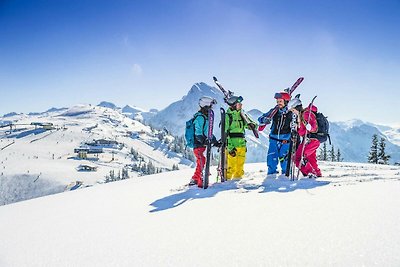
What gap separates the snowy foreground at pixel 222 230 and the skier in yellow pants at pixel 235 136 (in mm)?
2389

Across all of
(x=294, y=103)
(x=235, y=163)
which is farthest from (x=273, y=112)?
(x=235, y=163)

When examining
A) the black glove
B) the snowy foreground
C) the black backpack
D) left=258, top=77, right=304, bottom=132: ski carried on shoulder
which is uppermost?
left=258, top=77, right=304, bottom=132: ski carried on shoulder

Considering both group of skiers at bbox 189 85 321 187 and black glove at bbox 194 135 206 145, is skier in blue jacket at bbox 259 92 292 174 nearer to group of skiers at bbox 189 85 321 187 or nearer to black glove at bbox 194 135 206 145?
group of skiers at bbox 189 85 321 187

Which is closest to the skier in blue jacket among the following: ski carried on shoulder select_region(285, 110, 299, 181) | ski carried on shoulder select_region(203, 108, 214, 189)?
ski carried on shoulder select_region(285, 110, 299, 181)

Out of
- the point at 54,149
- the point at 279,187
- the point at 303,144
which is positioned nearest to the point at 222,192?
the point at 279,187

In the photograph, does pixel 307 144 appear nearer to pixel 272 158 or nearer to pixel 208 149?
pixel 272 158

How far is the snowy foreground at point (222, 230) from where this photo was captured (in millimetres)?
3088

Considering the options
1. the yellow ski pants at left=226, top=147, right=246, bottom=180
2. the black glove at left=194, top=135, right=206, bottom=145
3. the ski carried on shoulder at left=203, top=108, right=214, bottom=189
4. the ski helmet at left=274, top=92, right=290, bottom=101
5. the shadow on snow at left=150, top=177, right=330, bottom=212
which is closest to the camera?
the shadow on snow at left=150, top=177, right=330, bottom=212

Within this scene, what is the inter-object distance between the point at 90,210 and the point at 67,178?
482 feet

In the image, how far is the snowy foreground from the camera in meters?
3.09

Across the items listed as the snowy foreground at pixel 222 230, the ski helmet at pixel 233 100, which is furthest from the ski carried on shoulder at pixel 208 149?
the snowy foreground at pixel 222 230

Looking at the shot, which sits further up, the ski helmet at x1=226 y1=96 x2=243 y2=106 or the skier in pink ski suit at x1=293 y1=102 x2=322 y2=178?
the ski helmet at x1=226 y1=96 x2=243 y2=106

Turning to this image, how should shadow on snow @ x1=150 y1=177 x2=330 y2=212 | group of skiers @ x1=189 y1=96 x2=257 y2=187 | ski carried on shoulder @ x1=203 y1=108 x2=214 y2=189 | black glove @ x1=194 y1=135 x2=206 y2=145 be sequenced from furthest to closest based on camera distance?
group of skiers @ x1=189 y1=96 x2=257 y2=187 < black glove @ x1=194 y1=135 x2=206 y2=145 < ski carried on shoulder @ x1=203 y1=108 x2=214 y2=189 < shadow on snow @ x1=150 y1=177 x2=330 y2=212

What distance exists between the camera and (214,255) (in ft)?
10.7
